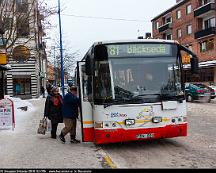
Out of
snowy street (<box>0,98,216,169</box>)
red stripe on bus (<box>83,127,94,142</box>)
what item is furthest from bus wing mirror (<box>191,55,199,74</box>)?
red stripe on bus (<box>83,127,94,142</box>)

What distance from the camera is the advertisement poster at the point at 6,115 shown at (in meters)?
11.8

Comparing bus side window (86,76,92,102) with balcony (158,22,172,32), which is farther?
balcony (158,22,172,32)

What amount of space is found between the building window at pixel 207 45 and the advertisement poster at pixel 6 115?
3431 centimetres

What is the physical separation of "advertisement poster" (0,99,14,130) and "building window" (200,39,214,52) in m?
34.3

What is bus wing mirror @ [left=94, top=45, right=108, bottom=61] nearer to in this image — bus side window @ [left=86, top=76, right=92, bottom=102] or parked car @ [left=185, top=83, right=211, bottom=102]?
bus side window @ [left=86, top=76, right=92, bottom=102]

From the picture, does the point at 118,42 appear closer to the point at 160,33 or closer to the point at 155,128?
the point at 155,128

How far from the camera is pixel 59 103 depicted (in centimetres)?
998

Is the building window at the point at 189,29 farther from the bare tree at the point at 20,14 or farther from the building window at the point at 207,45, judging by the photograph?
the bare tree at the point at 20,14

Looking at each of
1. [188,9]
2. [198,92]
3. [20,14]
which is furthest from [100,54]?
[188,9]

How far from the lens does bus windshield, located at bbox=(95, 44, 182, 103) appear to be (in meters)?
7.81

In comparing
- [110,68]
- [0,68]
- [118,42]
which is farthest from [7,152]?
[0,68]

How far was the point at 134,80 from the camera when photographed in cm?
793

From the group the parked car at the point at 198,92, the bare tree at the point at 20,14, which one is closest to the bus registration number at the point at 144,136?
the bare tree at the point at 20,14

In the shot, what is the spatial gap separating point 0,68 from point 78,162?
11148mm
